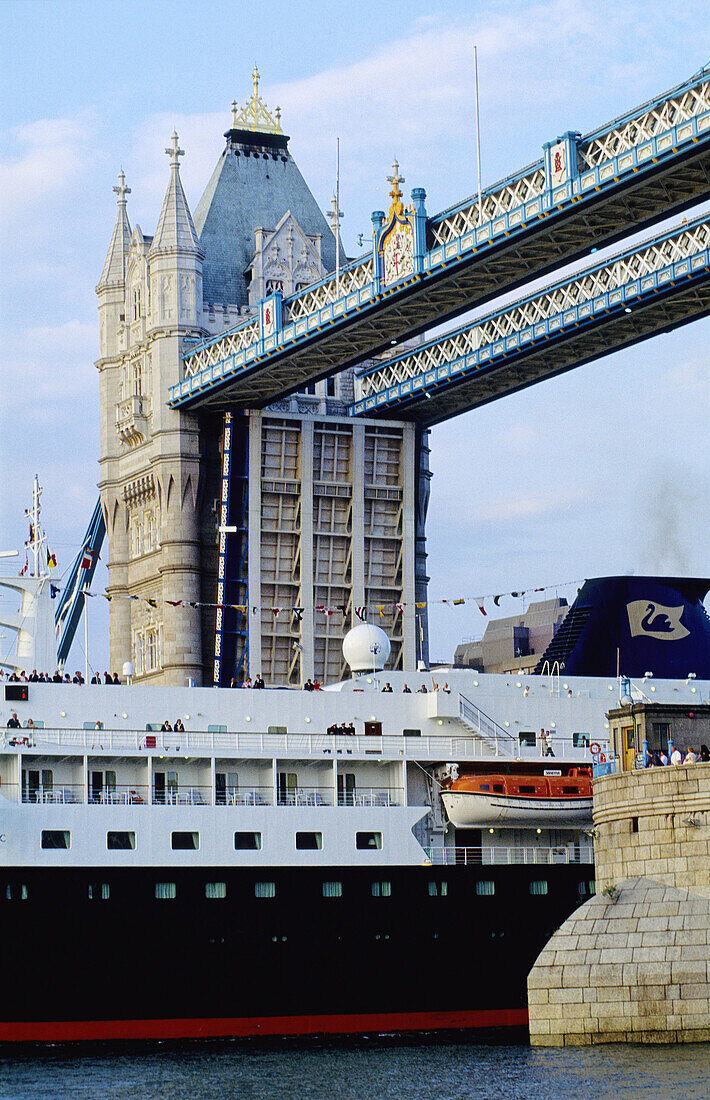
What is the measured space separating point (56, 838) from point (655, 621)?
73.4 feet

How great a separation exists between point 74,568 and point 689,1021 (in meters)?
56.0

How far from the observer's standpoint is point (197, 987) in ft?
167

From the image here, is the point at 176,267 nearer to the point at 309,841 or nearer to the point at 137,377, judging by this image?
the point at 137,377

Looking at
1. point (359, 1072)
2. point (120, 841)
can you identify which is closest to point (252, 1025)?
point (120, 841)

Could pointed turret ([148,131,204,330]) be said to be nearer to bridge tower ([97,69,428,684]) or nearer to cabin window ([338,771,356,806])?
bridge tower ([97,69,428,684])

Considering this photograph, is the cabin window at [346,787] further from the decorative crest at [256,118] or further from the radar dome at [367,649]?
the decorative crest at [256,118]

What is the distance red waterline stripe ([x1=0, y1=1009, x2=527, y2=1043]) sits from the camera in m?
49.6

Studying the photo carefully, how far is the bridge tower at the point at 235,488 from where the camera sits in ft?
267

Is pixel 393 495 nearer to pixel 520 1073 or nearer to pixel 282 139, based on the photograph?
pixel 282 139

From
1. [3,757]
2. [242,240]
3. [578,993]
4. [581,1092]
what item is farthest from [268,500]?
[581,1092]

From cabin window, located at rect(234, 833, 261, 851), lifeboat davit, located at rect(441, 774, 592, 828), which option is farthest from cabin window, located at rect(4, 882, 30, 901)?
lifeboat davit, located at rect(441, 774, 592, 828)

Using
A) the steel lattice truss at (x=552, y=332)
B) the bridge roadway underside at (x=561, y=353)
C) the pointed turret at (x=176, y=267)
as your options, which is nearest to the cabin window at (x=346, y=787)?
the steel lattice truss at (x=552, y=332)

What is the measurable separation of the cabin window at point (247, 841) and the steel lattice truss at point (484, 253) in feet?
72.7

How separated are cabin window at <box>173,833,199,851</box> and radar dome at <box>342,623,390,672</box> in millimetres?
10744
